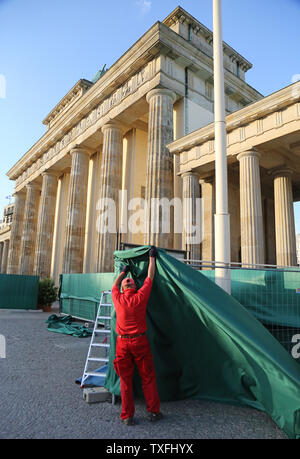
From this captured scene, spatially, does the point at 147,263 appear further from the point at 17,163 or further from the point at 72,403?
the point at 17,163

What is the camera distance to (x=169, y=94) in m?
18.9

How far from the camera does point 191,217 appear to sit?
16.1 meters

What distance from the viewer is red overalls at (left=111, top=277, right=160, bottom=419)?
3807mm

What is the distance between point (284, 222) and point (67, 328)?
1116cm

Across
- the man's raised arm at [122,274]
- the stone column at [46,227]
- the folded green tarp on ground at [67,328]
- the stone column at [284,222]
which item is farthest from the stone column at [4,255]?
the man's raised arm at [122,274]

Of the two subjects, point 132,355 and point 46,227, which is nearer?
point 132,355

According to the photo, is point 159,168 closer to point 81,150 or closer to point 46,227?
point 81,150

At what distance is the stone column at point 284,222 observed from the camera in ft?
48.4

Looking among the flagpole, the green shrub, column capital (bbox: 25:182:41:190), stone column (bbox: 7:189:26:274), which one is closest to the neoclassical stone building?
the green shrub

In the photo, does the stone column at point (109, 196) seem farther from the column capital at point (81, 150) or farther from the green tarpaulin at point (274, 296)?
the green tarpaulin at point (274, 296)

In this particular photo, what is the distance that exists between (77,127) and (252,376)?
27.3 metres

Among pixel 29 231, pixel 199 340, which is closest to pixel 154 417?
pixel 199 340
